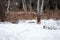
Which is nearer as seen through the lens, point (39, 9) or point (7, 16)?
point (7, 16)

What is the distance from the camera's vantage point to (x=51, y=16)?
527 inches

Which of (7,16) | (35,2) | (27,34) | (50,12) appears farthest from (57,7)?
(27,34)

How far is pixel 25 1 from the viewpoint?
14797 mm

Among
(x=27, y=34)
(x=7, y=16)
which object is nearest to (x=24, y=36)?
(x=27, y=34)

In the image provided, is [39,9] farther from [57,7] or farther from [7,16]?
[7,16]

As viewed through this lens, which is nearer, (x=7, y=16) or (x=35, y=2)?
(x=7, y=16)

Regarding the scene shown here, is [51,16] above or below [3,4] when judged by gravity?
below

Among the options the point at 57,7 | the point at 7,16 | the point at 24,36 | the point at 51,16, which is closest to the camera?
the point at 24,36

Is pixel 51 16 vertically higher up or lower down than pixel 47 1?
lower down

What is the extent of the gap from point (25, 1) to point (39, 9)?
4.90ft

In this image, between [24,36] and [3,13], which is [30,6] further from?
[24,36]

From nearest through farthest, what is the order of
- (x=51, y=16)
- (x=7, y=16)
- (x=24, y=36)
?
(x=24, y=36)
(x=7, y=16)
(x=51, y=16)

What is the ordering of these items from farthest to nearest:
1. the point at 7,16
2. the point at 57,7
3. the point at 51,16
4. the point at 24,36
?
the point at 57,7 → the point at 51,16 → the point at 7,16 → the point at 24,36

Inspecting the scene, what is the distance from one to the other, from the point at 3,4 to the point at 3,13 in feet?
4.76
